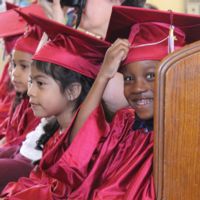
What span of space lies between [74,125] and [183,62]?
53 centimetres

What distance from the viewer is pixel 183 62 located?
0.74 m

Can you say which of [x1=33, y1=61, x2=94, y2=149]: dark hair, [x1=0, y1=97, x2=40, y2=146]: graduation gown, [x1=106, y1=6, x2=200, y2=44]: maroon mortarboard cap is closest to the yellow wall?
[x1=0, y1=97, x2=40, y2=146]: graduation gown

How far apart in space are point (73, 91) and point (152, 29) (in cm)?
39

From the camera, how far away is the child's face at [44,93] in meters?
1.28

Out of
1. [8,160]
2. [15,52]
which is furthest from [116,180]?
[15,52]

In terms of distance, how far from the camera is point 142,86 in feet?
3.46

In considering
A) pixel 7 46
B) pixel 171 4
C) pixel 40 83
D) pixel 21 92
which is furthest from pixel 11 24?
pixel 171 4

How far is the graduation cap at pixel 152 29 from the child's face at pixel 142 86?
20 mm

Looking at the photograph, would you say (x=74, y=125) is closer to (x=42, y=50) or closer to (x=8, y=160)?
(x=42, y=50)

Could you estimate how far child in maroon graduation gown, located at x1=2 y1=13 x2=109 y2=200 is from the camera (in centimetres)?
115

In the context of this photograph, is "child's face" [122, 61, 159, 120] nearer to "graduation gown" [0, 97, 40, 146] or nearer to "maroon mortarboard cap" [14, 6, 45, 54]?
"maroon mortarboard cap" [14, 6, 45, 54]

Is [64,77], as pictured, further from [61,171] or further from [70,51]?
[61,171]

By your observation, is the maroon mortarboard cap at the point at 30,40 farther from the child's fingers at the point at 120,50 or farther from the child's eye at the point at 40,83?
the child's fingers at the point at 120,50

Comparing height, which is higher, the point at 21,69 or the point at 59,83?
the point at 21,69
